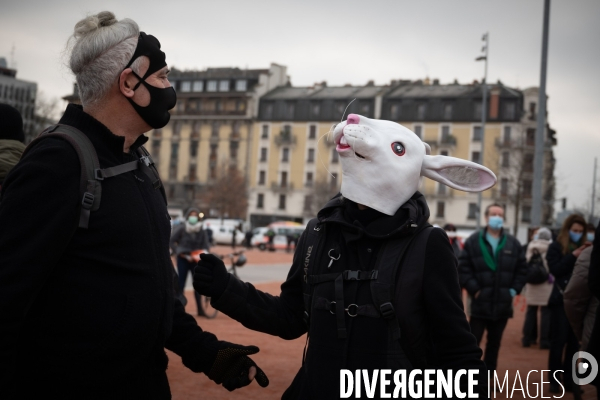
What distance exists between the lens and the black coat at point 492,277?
8367 mm

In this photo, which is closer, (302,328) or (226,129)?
(302,328)

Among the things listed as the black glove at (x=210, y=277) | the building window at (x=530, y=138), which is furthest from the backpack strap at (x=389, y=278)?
the building window at (x=530, y=138)

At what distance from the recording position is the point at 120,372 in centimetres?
275

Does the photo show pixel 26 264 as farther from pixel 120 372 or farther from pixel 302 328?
pixel 302 328

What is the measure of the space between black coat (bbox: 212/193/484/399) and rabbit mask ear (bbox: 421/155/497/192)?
17 cm

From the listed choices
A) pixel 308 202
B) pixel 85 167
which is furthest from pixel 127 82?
pixel 308 202

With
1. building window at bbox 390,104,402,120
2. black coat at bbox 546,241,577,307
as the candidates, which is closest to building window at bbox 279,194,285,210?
building window at bbox 390,104,402,120

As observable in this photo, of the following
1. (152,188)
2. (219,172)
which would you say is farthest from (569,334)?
(219,172)

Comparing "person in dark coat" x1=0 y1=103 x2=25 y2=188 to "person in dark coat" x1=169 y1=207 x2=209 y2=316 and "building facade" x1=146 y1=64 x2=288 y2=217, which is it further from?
"building facade" x1=146 y1=64 x2=288 y2=217

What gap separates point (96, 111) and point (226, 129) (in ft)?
248

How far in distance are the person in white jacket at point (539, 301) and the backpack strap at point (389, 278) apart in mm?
8733

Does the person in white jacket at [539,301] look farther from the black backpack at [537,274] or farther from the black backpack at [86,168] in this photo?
the black backpack at [86,168]

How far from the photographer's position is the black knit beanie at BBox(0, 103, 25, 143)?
4.42 meters

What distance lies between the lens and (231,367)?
3.44 meters
